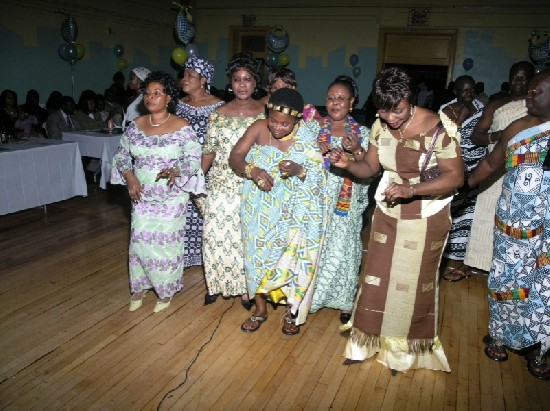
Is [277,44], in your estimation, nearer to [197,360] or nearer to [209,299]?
[209,299]

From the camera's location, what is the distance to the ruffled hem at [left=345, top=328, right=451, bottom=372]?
2646mm

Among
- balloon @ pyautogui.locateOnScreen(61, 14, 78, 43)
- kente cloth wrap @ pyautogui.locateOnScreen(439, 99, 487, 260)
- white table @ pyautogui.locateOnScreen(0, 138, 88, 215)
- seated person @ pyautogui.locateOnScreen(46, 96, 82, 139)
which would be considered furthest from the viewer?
balloon @ pyautogui.locateOnScreen(61, 14, 78, 43)

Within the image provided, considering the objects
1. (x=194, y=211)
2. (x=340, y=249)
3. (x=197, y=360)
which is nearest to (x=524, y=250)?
(x=340, y=249)

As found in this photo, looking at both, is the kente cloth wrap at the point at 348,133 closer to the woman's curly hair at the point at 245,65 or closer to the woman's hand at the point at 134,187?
the woman's curly hair at the point at 245,65

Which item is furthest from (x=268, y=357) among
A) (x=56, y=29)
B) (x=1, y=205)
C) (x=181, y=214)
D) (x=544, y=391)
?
(x=56, y=29)

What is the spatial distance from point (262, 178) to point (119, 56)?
8681 mm

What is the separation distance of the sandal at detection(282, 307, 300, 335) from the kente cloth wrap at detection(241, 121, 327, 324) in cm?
29

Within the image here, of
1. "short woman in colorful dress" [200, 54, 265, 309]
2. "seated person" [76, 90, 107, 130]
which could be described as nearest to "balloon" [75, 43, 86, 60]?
"seated person" [76, 90, 107, 130]

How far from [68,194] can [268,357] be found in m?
4.00

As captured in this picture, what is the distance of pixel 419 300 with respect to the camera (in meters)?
2.54

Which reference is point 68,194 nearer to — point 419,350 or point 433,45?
point 419,350

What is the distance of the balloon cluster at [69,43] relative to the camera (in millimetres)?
8367

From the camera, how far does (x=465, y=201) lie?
13.7 ft

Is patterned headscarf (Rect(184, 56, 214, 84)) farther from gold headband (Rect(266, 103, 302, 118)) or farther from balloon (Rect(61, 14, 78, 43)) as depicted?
balloon (Rect(61, 14, 78, 43))
